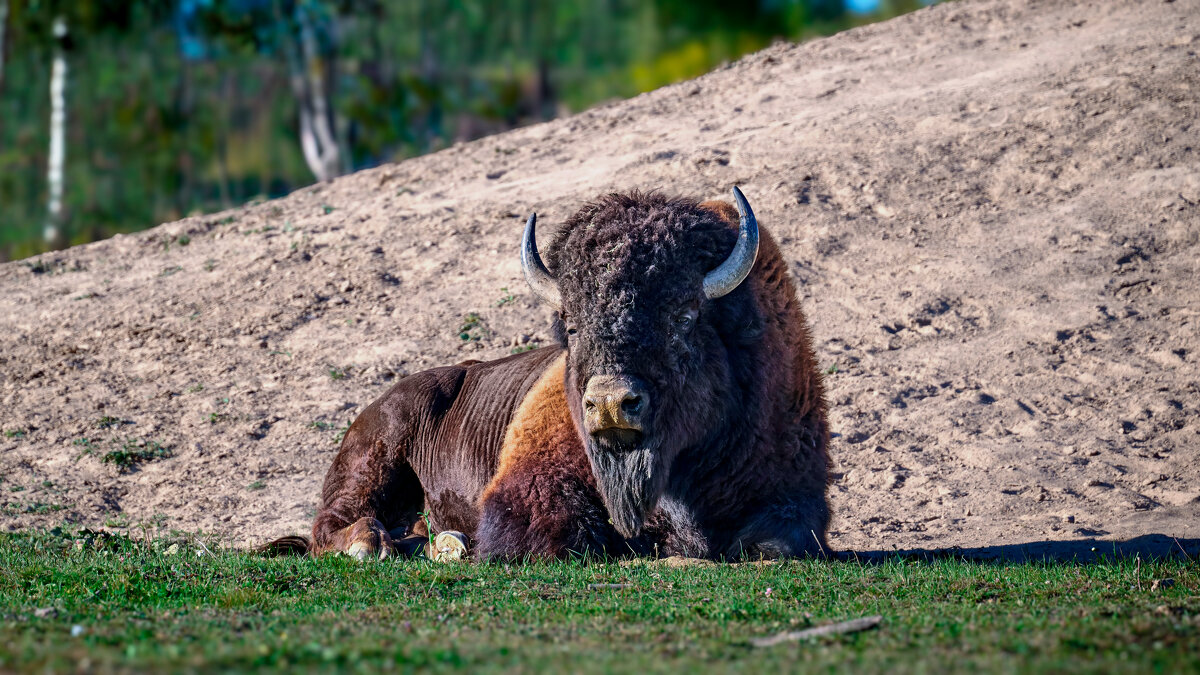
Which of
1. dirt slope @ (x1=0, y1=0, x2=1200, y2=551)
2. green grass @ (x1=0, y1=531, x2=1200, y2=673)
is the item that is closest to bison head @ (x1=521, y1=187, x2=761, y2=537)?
green grass @ (x1=0, y1=531, x2=1200, y2=673)

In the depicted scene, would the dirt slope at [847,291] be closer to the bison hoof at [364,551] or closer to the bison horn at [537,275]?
the bison hoof at [364,551]

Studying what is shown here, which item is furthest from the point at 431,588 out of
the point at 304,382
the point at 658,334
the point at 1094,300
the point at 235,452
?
the point at 1094,300

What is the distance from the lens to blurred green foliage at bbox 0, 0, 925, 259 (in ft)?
109

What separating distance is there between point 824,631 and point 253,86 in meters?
43.1

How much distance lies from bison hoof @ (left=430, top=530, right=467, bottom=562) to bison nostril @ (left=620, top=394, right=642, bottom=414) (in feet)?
5.71

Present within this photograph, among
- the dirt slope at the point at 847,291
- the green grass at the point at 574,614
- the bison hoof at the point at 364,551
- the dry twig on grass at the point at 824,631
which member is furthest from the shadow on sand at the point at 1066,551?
the bison hoof at the point at 364,551

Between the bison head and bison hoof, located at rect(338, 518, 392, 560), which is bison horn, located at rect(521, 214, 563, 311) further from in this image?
bison hoof, located at rect(338, 518, 392, 560)

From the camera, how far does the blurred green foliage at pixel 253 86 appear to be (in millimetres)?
33375

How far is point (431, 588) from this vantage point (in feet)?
17.7

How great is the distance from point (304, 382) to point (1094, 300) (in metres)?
7.59

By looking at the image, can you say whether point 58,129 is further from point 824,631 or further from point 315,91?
point 824,631

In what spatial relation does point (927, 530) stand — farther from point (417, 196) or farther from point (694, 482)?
point (417, 196)

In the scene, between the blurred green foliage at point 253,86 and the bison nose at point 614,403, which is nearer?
the bison nose at point 614,403

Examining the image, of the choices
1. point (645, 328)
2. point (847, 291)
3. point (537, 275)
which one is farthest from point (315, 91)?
point (645, 328)
